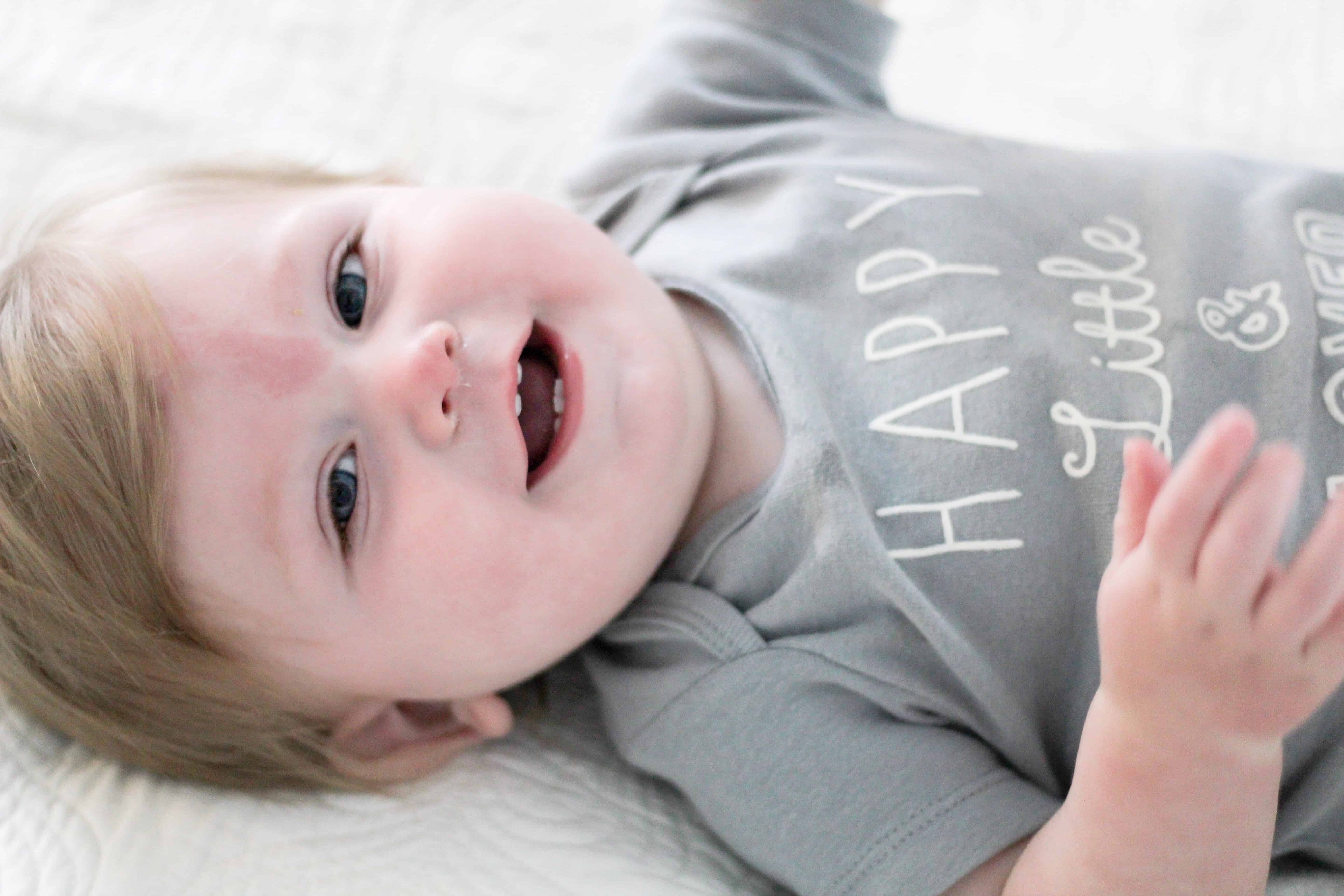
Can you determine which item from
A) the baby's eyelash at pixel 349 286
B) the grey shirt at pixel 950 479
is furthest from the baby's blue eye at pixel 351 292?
the grey shirt at pixel 950 479

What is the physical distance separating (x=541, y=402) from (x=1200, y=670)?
0.48m

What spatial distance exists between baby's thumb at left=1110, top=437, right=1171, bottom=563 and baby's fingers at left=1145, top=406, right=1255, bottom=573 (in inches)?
0.5

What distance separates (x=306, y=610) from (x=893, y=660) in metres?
0.42

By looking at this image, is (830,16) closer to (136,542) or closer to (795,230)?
(795,230)

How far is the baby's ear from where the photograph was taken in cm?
93

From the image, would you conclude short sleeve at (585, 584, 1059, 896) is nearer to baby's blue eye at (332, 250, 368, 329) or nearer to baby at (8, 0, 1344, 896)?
baby at (8, 0, 1344, 896)

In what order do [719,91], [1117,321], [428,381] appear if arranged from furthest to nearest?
[719,91], [1117,321], [428,381]

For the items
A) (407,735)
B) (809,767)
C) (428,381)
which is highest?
(428,381)

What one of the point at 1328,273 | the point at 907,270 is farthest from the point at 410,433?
the point at 1328,273

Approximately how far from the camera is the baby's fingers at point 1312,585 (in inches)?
19.7

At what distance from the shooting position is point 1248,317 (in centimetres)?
84

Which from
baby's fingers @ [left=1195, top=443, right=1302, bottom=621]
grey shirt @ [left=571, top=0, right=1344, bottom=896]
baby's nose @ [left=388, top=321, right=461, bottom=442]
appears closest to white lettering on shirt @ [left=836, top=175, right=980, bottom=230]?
grey shirt @ [left=571, top=0, right=1344, bottom=896]

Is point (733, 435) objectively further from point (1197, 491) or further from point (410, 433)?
point (1197, 491)

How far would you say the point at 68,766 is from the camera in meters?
0.86
